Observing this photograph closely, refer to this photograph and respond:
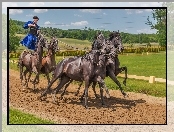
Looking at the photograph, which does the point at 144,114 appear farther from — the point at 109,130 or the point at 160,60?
the point at 160,60

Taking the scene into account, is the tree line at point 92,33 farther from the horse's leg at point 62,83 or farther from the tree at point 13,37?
the horse's leg at point 62,83

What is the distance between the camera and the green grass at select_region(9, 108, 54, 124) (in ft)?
47.6

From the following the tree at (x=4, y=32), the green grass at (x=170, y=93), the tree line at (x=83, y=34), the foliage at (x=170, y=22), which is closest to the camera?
the tree at (x=4, y=32)

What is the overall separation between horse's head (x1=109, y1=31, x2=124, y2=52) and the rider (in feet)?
7.46

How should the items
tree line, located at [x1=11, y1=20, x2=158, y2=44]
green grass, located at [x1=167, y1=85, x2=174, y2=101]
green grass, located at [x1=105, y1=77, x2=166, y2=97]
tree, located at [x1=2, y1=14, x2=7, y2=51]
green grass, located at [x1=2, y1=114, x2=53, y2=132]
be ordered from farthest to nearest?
1. green grass, located at [x1=167, y1=85, x2=174, y2=101]
2. green grass, located at [x1=105, y1=77, x2=166, y2=97]
3. tree line, located at [x1=11, y1=20, x2=158, y2=44]
4. tree, located at [x1=2, y1=14, x2=7, y2=51]
5. green grass, located at [x1=2, y1=114, x2=53, y2=132]

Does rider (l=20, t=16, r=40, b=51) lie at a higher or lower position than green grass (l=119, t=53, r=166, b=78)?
higher

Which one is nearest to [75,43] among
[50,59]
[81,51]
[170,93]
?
[81,51]

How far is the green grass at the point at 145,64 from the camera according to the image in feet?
56.2

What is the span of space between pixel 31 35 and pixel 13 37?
0.63 metres

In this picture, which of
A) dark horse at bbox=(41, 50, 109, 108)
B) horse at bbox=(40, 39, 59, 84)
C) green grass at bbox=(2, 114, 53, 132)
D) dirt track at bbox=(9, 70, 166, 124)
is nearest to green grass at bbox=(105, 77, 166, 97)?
dirt track at bbox=(9, 70, 166, 124)

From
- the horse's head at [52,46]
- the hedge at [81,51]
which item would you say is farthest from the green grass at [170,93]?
the horse's head at [52,46]

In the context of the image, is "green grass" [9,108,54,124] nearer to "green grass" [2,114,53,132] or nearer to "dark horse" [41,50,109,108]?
"green grass" [2,114,53,132]

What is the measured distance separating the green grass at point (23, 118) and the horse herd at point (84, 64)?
1.13m

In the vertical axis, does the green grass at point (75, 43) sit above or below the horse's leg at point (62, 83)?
above
